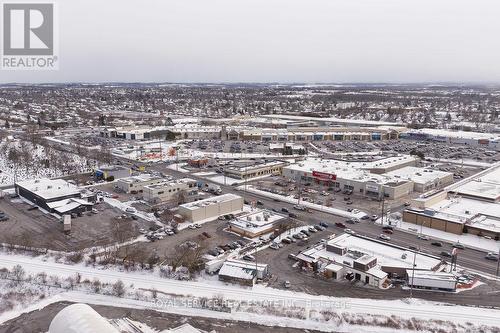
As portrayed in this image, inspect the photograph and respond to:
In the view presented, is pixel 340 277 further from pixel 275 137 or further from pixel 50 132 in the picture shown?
pixel 50 132

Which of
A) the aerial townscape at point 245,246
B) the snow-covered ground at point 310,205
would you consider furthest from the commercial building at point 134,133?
the snow-covered ground at point 310,205

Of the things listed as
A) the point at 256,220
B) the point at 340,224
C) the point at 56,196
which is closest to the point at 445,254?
the point at 340,224

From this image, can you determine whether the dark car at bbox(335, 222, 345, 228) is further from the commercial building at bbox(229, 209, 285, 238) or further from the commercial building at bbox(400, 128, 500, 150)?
the commercial building at bbox(400, 128, 500, 150)

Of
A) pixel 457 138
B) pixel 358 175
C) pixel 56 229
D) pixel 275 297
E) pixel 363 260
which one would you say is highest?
pixel 457 138

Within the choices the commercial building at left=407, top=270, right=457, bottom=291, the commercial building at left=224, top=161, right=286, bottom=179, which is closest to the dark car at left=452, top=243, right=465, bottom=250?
the commercial building at left=407, top=270, right=457, bottom=291

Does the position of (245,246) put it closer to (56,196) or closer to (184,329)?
(184,329)

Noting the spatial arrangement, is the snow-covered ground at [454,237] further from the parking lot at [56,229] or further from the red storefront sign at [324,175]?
the parking lot at [56,229]

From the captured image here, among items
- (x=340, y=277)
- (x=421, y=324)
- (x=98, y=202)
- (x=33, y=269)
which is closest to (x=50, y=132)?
(x=98, y=202)
